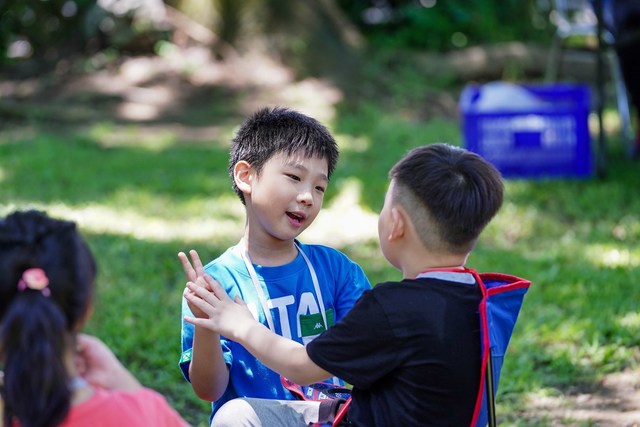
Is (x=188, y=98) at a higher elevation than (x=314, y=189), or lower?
higher

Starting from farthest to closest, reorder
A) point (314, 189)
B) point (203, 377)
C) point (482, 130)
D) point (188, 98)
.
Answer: point (188, 98), point (482, 130), point (314, 189), point (203, 377)

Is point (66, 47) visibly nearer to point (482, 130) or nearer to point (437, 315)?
point (482, 130)

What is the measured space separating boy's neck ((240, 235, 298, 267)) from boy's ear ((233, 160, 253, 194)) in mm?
135

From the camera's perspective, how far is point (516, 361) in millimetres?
3754

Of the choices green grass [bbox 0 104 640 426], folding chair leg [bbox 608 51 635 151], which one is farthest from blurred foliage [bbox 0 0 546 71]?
folding chair leg [bbox 608 51 635 151]

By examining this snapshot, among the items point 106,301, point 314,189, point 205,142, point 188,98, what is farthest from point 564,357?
point 188,98

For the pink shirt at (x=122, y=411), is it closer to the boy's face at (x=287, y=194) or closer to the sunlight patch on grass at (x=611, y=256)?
the boy's face at (x=287, y=194)

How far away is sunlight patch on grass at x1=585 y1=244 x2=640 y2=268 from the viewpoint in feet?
15.4

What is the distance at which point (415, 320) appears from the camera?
6.69 ft

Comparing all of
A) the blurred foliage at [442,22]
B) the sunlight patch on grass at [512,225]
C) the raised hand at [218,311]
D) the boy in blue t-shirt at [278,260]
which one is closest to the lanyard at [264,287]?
the boy in blue t-shirt at [278,260]

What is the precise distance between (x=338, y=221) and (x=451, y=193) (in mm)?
3334

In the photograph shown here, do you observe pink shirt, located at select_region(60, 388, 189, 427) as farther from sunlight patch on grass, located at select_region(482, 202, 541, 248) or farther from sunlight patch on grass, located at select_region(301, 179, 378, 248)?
sunlight patch on grass, located at select_region(482, 202, 541, 248)

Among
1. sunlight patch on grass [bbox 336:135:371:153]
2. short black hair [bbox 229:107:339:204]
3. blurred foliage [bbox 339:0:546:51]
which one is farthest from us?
blurred foliage [bbox 339:0:546:51]

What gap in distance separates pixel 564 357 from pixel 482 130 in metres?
2.70
